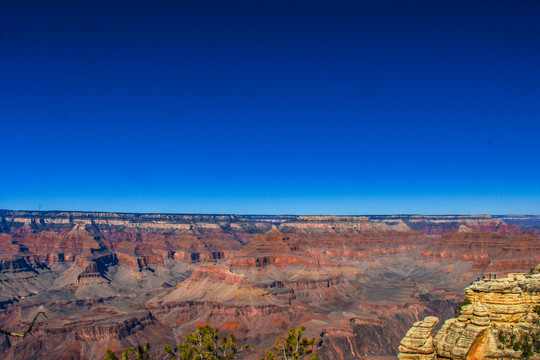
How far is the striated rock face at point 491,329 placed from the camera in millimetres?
23031

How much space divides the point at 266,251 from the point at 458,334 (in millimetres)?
164240

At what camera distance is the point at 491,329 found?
24.0 meters

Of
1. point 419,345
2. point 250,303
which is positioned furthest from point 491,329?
point 250,303

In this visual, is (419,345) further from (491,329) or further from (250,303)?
(250,303)

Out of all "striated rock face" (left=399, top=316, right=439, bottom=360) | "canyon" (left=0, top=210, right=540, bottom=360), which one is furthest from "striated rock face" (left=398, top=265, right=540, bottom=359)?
"canyon" (left=0, top=210, right=540, bottom=360)

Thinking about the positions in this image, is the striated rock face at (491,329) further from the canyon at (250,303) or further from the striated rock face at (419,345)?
the canyon at (250,303)

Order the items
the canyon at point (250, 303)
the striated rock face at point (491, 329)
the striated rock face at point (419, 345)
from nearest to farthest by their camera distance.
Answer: the striated rock face at point (491, 329) < the striated rock face at point (419, 345) < the canyon at point (250, 303)

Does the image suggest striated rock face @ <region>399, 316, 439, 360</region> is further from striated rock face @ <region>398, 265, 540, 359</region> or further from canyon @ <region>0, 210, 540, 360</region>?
canyon @ <region>0, 210, 540, 360</region>

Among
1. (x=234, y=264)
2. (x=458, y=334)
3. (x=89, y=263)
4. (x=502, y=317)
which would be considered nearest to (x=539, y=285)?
(x=502, y=317)

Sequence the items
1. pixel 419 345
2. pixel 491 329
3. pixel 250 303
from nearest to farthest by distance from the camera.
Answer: pixel 491 329 < pixel 419 345 < pixel 250 303

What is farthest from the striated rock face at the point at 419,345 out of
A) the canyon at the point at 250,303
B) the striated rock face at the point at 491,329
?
the canyon at the point at 250,303

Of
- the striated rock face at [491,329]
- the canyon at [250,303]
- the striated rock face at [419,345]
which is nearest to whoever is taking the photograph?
the striated rock face at [491,329]

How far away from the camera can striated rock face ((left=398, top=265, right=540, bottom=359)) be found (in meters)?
23.0

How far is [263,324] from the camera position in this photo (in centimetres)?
10738
